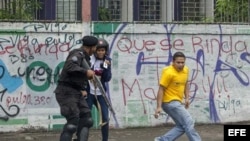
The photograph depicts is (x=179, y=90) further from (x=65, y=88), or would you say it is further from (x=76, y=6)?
(x=76, y=6)

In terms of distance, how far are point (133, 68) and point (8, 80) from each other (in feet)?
7.74

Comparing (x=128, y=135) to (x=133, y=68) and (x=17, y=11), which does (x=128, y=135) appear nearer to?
(x=133, y=68)

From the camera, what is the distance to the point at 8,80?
998 cm

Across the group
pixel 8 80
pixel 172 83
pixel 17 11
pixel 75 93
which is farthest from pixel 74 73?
pixel 17 11

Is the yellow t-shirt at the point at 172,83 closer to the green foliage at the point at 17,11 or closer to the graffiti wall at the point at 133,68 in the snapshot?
the graffiti wall at the point at 133,68

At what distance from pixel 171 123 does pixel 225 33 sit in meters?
2.10

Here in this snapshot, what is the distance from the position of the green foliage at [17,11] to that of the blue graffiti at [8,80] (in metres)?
1.02

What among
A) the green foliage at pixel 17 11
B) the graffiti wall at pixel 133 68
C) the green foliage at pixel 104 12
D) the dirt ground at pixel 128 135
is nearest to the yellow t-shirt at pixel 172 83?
the dirt ground at pixel 128 135

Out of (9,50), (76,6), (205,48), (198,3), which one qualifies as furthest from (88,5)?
(198,3)

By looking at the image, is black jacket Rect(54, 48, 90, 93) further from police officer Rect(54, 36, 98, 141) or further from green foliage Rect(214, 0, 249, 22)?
green foliage Rect(214, 0, 249, 22)

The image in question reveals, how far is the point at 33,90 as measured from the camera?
10.1 meters

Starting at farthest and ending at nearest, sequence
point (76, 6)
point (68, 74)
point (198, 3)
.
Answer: point (198, 3) < point (76, 6) < point (68, 74)

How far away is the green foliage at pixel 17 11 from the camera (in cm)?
1043

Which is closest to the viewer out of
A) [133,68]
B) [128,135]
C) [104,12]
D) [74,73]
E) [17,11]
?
[74,73]
